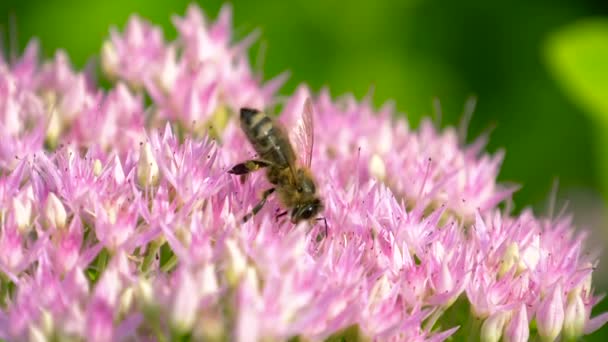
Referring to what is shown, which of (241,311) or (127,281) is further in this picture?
(127,281)

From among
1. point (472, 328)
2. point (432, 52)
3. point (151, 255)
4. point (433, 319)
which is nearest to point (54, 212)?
point (151, 255)

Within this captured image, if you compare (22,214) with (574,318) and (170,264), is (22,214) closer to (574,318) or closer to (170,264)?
(170,264)

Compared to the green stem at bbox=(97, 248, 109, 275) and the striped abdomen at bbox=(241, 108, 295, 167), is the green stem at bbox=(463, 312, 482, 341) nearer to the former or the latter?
the striped abdomen at bbox=(241, 108, 295, 167)

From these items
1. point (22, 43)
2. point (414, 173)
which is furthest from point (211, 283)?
point (22, 43)

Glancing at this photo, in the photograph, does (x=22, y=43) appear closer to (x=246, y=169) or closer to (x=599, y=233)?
(x=246, y=169)

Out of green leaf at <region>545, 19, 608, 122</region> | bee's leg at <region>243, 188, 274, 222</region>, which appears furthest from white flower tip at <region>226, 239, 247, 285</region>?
green leaf at <region>545, 19, 608, 122</region>

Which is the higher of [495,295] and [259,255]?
[259,255]

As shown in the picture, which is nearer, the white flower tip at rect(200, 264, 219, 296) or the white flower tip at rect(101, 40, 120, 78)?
the white flower tip at rect(200, 264, 219, 296)

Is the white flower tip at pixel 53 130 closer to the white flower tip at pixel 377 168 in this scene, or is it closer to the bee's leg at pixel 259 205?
the bee's leg at pixel 259 205
